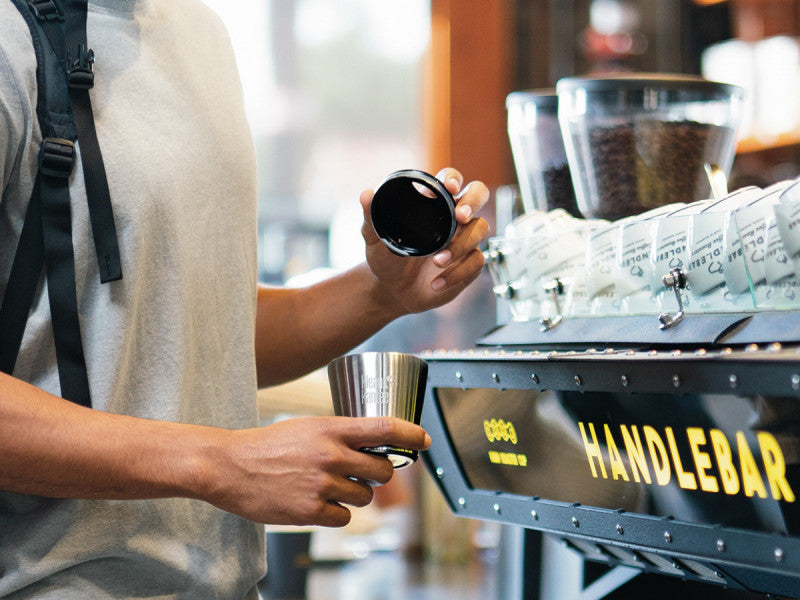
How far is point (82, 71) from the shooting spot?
37.7 inches

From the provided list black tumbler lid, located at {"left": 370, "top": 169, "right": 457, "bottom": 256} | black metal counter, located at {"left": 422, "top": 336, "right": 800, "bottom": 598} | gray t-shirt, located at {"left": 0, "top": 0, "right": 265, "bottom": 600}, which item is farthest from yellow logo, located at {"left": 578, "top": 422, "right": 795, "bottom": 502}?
gray t-shirt, located at {"left": 0, "top": 0, "right": 265, "bottom": 600}

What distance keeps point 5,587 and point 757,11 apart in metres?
3.63

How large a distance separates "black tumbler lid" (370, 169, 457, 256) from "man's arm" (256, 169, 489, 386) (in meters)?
0.10

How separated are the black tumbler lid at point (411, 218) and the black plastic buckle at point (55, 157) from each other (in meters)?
0.29

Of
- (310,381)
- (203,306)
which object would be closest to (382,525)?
(310,381)

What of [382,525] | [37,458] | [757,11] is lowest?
[382,525]

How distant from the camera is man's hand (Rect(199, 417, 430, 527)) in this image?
0.86 meters

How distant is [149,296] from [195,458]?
199 millimetres

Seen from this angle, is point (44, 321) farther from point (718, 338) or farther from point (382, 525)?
point (382, 525)

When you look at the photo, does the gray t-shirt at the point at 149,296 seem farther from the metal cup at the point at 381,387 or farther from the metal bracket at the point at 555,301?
the metal bracket at the point at 555,301

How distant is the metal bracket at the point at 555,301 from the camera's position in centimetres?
107

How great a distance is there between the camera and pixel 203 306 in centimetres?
106

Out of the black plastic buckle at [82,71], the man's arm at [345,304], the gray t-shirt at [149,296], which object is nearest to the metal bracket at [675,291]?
the man's arm at [345,304]

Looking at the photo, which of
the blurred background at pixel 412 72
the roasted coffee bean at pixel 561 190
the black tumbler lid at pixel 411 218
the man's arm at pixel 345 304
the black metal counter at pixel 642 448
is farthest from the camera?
the blurred background at pixel 412 72
